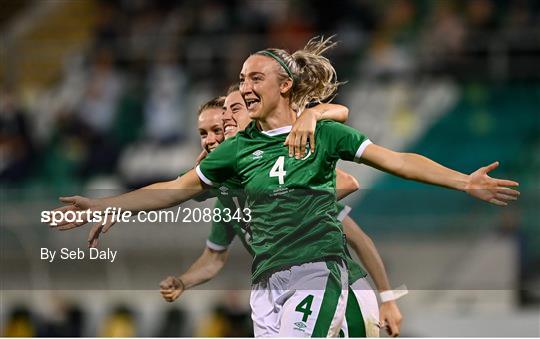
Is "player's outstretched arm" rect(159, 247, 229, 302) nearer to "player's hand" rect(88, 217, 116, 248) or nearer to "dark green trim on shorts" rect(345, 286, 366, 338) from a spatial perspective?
"player's hand" rect(88, 217, 116, 248)

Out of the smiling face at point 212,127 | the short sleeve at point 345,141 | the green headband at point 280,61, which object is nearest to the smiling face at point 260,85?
the green headband at point 280,61

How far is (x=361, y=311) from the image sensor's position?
4.62m

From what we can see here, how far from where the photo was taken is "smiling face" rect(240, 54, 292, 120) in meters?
4.35

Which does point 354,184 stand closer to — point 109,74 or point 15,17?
point 109,74

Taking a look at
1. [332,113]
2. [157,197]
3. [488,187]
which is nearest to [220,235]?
[157,197]

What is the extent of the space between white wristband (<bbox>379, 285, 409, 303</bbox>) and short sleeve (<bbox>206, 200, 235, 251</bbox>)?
643 millimetres

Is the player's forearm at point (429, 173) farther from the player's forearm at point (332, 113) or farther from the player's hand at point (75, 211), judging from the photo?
the player's hand at point (75, 211)

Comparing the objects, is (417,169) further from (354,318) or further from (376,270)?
(354,318)

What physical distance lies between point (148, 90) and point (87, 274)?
645 centimetres

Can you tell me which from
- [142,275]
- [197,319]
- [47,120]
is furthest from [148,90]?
[142,275]

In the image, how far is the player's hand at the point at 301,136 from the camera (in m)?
4.25

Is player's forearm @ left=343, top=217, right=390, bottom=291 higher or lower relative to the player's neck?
lower

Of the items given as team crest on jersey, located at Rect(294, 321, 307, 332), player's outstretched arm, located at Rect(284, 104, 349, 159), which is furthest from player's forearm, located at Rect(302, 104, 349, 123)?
team crest on jersey, located at Rect(294, 321, 307, 332)

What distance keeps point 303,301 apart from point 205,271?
0.56 meters
